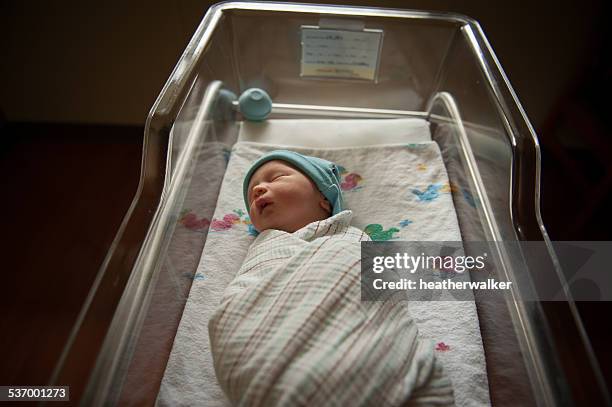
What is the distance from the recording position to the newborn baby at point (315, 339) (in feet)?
1.86

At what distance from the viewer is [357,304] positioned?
0.66 metres

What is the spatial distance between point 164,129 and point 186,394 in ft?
1.68

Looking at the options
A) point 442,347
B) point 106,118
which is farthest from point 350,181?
point 106,118

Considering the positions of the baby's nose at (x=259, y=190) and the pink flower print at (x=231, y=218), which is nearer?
the baby's nose at (x=259, y=190)

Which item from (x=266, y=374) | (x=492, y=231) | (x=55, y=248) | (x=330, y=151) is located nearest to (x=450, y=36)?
(x=330, y=151)

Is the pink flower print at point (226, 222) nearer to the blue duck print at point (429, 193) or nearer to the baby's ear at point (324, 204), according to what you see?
the baby's ear at point (324, 204)

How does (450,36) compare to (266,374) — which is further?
(450,36)

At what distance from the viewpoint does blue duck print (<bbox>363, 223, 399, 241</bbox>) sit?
0.97 m

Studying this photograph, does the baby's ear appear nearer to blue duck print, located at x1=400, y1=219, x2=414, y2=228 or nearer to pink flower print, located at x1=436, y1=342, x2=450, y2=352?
blue duck print, located at x1=400, y1=219, x2=414, y2=228

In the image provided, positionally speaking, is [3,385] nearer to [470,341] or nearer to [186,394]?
[186,394]

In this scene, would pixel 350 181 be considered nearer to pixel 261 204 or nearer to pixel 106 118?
pixel 261 204

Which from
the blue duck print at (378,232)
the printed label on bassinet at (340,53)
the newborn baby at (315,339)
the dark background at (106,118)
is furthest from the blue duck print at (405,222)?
the dark background at (106,118)

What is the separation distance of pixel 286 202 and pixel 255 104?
0.47 m

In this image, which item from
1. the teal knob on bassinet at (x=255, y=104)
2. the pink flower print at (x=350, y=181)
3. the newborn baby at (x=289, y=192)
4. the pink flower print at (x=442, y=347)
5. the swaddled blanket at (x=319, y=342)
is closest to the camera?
the swaddled blanket at (x=319, y=342)
